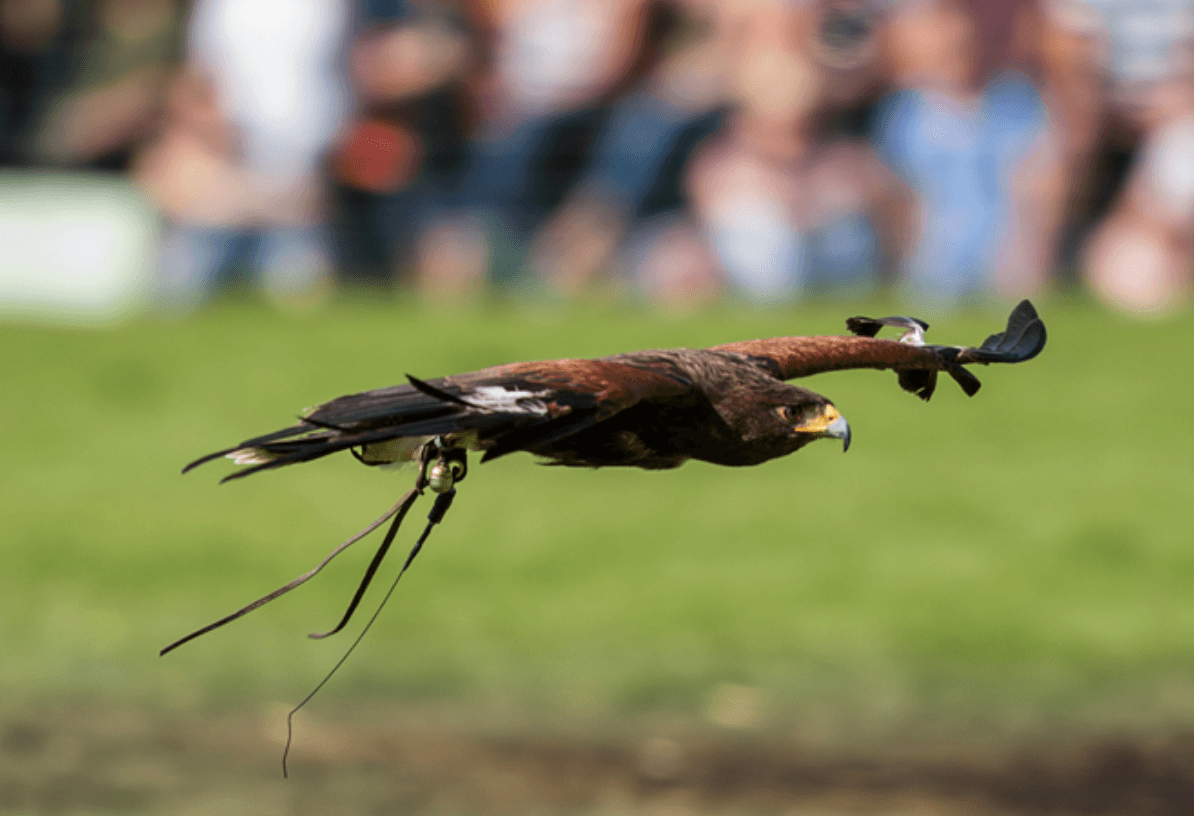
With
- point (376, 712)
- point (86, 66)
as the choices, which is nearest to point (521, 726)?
point (376, 712)

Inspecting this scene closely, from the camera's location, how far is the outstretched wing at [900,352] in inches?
169

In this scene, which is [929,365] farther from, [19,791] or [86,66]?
[86,66]

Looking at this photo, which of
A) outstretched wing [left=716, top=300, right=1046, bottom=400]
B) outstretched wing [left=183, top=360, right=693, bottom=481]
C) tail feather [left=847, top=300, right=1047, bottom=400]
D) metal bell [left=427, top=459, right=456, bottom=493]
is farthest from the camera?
tail feather [left=847, top=300, right=1047, bottom=400]

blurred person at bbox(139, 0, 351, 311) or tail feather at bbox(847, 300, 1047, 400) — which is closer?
tail feather at bbox(847, 300, 1047, 400)

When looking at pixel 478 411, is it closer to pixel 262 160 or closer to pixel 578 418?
pixel 578 418

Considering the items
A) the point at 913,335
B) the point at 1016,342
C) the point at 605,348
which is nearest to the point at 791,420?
the point at 913,335

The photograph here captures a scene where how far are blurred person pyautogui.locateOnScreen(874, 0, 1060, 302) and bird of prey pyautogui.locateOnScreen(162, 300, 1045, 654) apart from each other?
24.6m

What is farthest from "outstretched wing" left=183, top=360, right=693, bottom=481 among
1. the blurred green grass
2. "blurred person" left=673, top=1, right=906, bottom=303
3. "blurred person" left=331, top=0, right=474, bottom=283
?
"blurred person" left=331, top=0, right=474, bottom=283

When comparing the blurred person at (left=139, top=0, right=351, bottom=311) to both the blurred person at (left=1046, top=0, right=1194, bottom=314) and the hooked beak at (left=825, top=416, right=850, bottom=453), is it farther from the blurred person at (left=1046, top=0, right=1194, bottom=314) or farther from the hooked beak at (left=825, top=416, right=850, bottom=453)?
the hooked beak at (left=825, top=416, right=850, bottom=453)

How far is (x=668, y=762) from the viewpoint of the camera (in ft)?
60.0

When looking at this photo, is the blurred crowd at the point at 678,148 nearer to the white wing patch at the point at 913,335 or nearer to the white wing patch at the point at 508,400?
the white wing patch at the point at 913,335

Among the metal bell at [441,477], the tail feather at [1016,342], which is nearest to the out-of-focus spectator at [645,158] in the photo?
the tail feather at [1016,342]

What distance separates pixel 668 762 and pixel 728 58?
51.8 ft

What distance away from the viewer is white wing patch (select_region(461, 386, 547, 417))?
3.51 m
